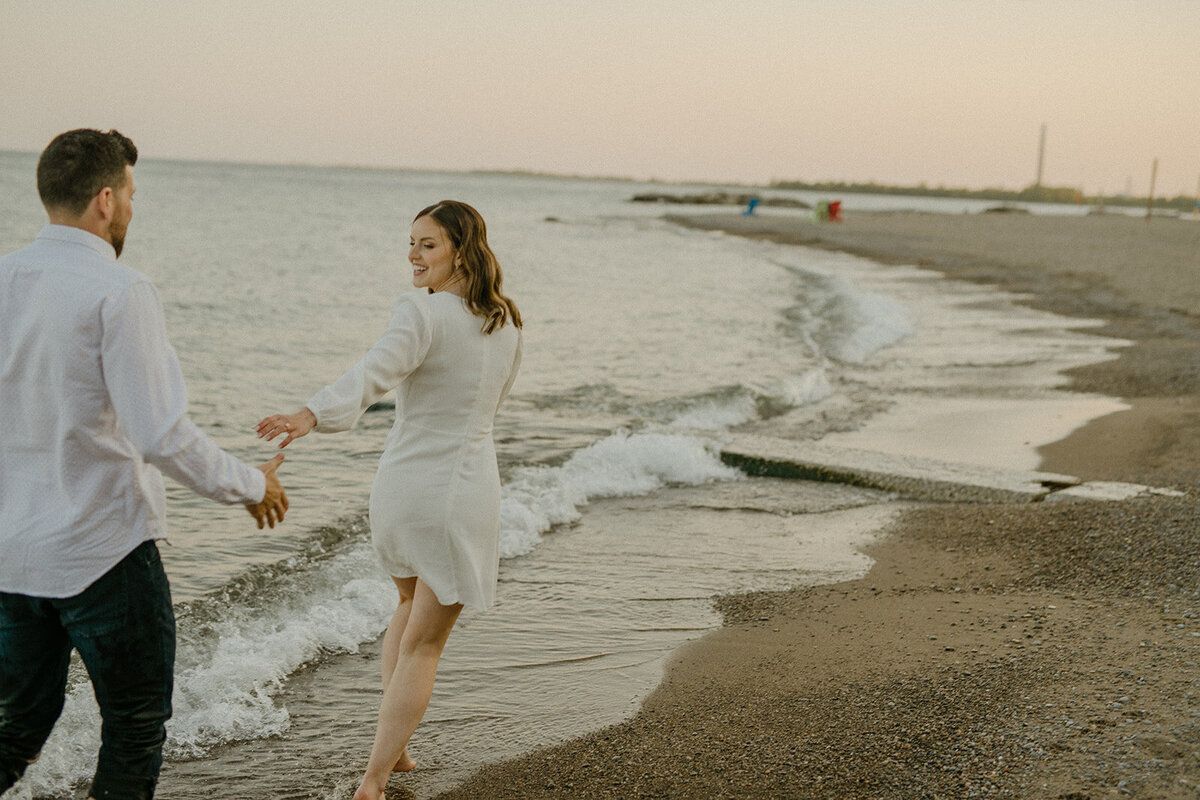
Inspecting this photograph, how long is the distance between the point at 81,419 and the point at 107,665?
2.01 ft

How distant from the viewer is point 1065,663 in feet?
13.9

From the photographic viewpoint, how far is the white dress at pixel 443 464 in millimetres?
3105

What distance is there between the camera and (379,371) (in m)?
2.91

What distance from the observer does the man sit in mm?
2336

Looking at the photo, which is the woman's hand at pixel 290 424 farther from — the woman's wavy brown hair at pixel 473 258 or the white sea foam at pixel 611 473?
the white sea foam at pixel 611 473

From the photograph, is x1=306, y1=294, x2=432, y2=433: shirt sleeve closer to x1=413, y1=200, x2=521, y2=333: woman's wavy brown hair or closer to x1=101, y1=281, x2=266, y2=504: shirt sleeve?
x1=413, y1=200, x2=521, y2=333: woman's wavy brown hair

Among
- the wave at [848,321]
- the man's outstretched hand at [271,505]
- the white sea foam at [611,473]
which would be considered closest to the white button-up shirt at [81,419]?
the man's outstretched hand at [271,505]

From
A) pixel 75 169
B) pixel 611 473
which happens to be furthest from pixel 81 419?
pixel 611 473

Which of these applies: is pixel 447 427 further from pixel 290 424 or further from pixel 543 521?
pixel 543 521

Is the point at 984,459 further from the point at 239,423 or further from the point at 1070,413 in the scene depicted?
the point at 239,423

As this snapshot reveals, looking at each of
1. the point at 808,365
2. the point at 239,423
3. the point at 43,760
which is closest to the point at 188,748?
the point at 43,760

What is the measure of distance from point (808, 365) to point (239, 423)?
25.2ft

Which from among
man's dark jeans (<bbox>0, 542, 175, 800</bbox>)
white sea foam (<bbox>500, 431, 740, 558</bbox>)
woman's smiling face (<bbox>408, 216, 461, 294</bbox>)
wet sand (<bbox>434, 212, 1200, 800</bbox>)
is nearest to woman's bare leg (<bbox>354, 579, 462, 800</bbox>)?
wet sand (<bbox>434, 212, 1200, 800</bbox>)

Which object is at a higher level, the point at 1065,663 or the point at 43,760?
the point at 1065,663
